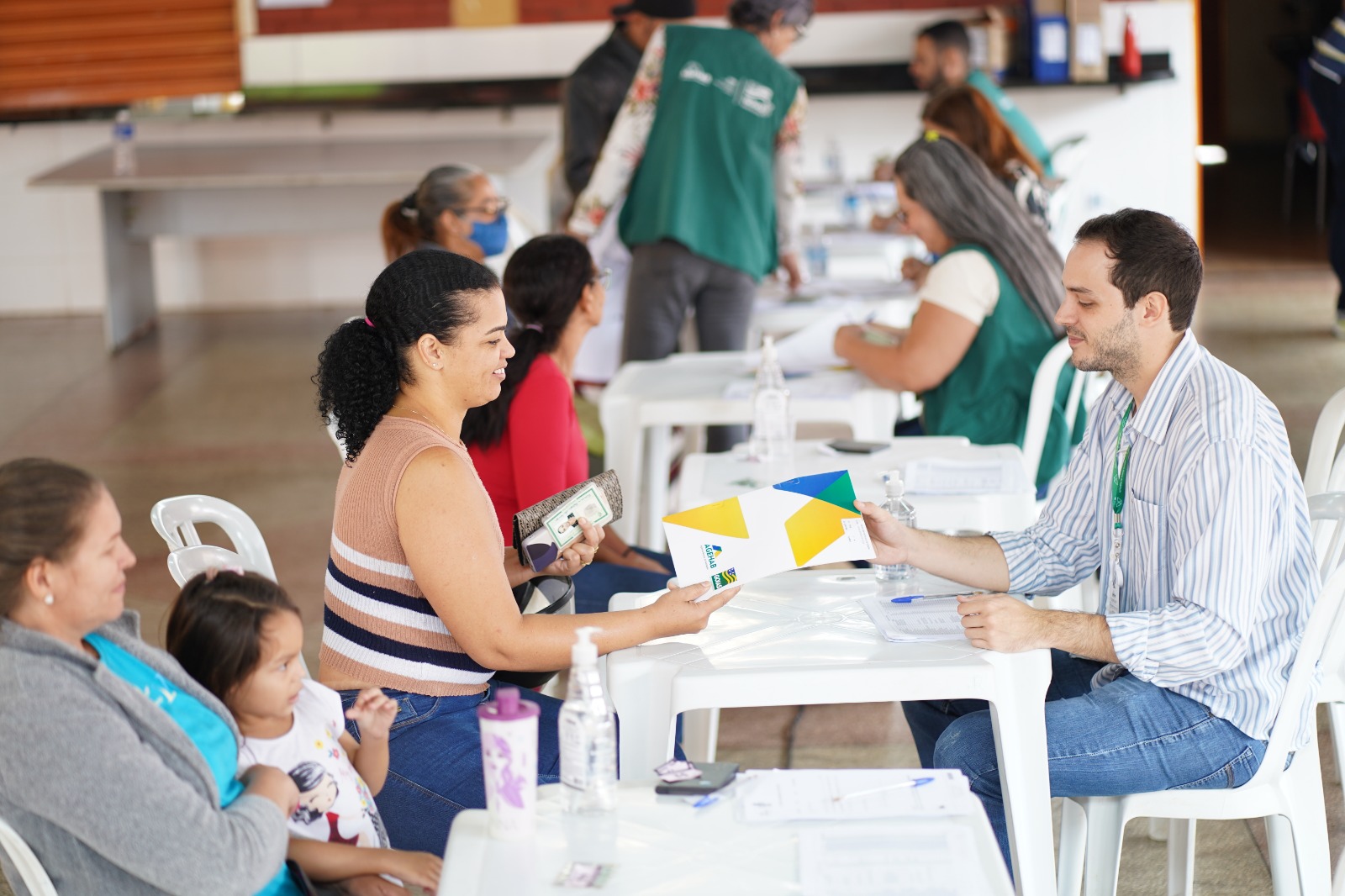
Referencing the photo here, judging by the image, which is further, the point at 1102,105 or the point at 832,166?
the point at 1102,105

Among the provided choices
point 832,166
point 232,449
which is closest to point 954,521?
point 232,449

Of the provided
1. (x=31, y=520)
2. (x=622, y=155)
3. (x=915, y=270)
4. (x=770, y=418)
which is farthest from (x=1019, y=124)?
(x=31, y=520)

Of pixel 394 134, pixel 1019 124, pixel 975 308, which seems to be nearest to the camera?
pixel 975 308

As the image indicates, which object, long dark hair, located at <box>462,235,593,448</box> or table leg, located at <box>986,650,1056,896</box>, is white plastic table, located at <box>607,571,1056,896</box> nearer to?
table leg, located at <box>986,650,1056,896</box>

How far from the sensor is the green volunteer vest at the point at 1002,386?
11.0ft

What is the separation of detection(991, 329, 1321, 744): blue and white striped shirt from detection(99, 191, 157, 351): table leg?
706 centimetres

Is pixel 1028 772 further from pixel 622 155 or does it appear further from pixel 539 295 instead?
pixel 622 155

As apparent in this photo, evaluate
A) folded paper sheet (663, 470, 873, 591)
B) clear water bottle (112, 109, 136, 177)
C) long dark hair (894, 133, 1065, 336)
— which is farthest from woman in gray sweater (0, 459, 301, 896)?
clear water bottle (112, 109, 136, 177)

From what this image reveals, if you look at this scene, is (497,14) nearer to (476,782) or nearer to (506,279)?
(506,279)

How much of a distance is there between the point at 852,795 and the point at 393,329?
929mm

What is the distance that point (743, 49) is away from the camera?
4.48 meters

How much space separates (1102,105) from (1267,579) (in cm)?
767

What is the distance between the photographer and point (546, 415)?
9.09 feet

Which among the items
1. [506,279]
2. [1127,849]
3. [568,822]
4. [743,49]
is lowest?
[1127,849]
